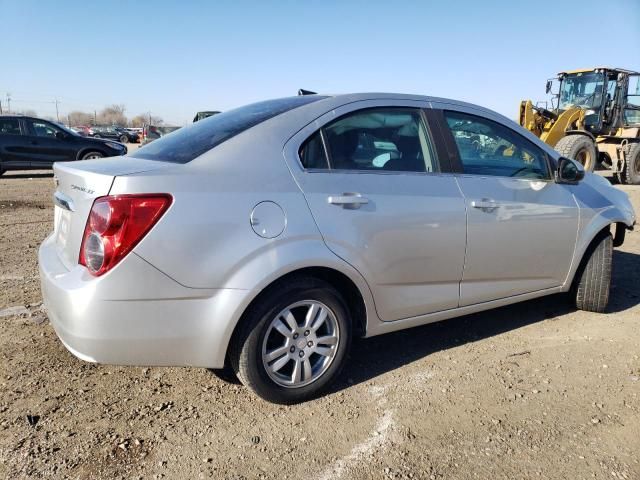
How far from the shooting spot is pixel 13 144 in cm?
1307

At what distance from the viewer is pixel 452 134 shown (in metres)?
3.46

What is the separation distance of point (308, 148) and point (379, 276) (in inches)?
32.4

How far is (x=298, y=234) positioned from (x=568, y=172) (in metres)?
2.37

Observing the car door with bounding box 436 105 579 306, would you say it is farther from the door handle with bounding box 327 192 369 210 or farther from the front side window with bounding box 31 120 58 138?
the front side window with bounding box 31 120 58 138

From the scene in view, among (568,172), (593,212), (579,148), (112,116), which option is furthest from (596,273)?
(112,116)

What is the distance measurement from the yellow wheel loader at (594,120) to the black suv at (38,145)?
11.4 meters

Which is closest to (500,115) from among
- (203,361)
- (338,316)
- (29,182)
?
(338,316)

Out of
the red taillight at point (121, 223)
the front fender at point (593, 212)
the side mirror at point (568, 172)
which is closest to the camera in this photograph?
the red taillight at point (121, 223)

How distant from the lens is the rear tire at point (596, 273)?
4.20 meters

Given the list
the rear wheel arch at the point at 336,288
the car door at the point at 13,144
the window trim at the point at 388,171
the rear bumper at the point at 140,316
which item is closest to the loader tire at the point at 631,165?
the window trim at the point at 388,171

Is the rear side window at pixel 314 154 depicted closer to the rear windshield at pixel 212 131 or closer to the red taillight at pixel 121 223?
the rear windshield at pixel 212 131

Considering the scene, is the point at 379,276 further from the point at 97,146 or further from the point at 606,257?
the point at 97,146

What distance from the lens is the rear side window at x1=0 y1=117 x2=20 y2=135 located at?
514 inches

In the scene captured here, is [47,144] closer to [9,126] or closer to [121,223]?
[9,126]
